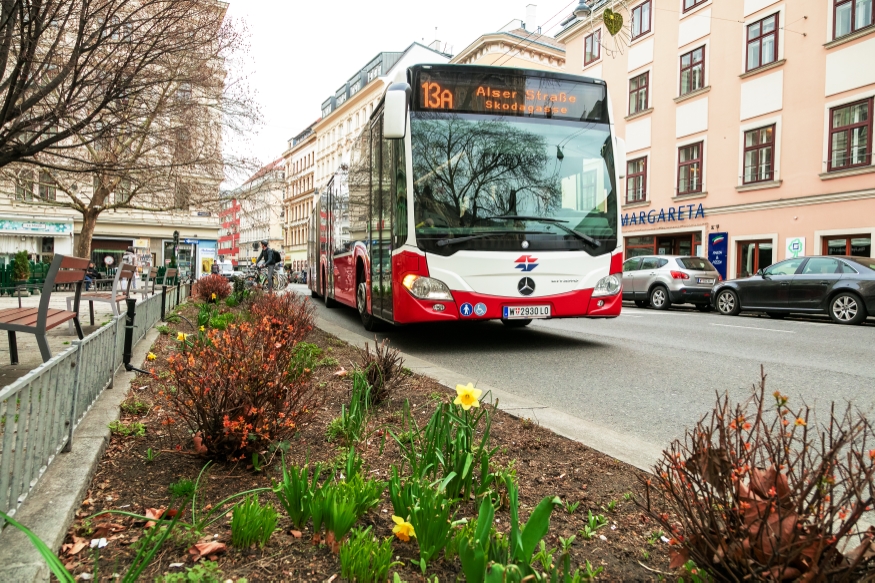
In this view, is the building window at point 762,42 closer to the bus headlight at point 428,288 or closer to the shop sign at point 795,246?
the shop sign at point 795,246

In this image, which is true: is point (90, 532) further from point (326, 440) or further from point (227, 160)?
point (227, 160)

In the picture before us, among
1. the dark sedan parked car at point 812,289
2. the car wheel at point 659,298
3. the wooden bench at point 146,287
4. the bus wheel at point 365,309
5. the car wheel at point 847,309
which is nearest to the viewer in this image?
the wooden bench at point 146,287

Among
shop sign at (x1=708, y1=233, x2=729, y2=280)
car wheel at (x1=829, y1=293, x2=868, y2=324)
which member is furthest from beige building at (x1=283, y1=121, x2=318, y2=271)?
car wheel at (x1=829, y1=293, x2=868, y2=324)

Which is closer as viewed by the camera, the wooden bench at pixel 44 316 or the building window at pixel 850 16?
the wooden bench at pixel 44 316

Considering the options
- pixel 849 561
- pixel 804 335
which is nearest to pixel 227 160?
Result: pixel 804 335

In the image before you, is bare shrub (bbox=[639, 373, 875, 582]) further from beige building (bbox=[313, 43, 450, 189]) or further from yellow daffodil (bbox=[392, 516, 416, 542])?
beige building (bbox=[313, 43, 450, 189])

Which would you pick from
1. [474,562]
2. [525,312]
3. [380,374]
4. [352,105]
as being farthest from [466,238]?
[352,105]

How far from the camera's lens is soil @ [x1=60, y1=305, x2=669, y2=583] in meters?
2.01

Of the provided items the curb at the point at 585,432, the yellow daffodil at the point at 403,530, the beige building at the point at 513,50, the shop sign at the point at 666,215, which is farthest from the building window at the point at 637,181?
the yellow daffodil at the point at 403,530

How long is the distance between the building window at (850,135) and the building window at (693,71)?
6416mm

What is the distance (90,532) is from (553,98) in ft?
23.6

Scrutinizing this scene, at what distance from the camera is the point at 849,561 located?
4.99 ft

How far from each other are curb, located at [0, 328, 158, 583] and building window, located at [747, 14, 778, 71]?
25.8 m

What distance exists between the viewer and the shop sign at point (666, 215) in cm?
2657
